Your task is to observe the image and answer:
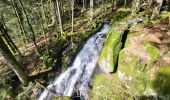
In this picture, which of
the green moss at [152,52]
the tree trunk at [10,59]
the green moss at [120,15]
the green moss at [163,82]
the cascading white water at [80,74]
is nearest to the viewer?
the green moss at [163,82]

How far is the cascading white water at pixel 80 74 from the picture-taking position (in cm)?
1207

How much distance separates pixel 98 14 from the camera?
2231 centimetres

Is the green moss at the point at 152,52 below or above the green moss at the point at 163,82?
above

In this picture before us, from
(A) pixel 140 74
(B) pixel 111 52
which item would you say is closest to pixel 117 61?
(B) pixel 111 52

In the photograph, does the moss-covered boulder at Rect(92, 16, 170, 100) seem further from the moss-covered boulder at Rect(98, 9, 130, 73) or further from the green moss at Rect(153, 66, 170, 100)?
the moss-covered boulder at Rect(98, 9, 130, 73)

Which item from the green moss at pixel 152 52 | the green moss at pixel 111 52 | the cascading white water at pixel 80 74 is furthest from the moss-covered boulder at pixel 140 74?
the cascading white water at pixel 80 74

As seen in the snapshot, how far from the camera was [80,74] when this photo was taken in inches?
508

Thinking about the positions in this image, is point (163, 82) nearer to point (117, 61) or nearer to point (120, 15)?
point (117, 61)

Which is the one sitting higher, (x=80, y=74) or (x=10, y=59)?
(x=10, y=59)

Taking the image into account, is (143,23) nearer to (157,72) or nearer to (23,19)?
(157,72)

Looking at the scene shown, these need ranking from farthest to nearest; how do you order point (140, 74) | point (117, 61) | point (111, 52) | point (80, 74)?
1. point (80, 74)
2. point (111, 52)
3. point (117, 61)
4. point (140, 74)

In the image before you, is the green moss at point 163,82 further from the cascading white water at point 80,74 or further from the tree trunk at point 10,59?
the tree trunk at point 10,59

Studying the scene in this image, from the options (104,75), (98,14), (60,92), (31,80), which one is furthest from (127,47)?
(98,14)

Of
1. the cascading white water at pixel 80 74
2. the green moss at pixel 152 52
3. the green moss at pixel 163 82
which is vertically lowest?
the cascading white water at pixel 80 74
